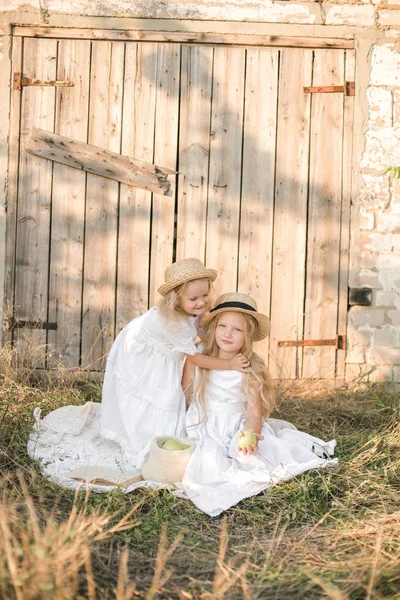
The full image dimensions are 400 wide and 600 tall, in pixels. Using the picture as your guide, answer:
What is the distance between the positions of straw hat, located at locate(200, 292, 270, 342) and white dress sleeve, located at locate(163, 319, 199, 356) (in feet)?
0.34

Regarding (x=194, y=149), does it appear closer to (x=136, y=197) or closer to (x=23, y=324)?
(x=136, y=197)

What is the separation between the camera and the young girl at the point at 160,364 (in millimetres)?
3721

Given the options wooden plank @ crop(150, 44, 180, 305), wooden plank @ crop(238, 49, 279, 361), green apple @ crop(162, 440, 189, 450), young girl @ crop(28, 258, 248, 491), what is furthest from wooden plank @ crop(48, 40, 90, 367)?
green apple @ crop(162, 440, 189, 450)

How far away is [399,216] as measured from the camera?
192 inches

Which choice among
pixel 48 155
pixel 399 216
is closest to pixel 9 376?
pixel 48 155

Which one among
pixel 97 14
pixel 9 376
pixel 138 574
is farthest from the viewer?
pixel 97 14

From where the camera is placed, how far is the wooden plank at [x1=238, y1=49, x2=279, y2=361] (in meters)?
4.86

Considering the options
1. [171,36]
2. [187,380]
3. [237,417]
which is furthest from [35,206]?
[237,417]

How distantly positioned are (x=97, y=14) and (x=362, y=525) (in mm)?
3727

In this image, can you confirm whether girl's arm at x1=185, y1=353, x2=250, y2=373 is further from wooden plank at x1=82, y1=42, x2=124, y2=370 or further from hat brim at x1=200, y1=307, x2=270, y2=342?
wooden plank at x1=82, y1=42, x2=124, y2=370

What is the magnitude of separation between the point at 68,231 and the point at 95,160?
53 centimetres

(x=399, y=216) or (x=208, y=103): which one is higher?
(x=208, y=103)

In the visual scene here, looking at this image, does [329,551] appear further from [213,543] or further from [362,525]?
[213,543]

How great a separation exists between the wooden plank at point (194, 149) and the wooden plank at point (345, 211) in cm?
95
